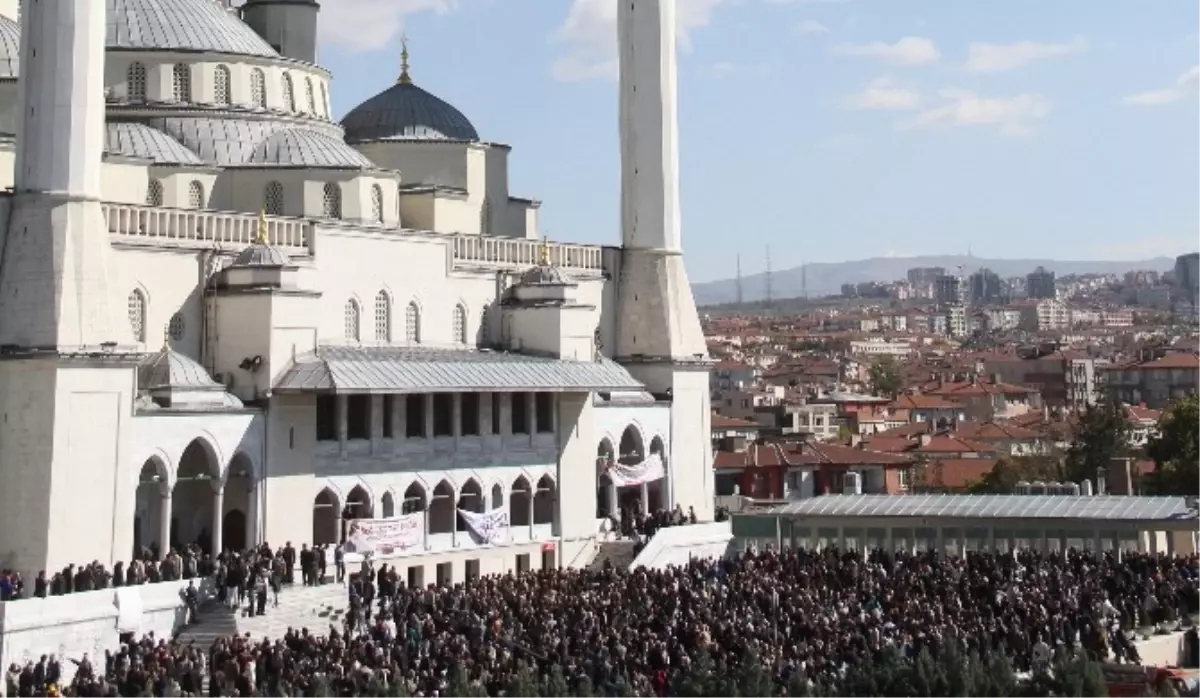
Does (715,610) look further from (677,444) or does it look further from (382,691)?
(677,444)

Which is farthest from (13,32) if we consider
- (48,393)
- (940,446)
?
(940,446)

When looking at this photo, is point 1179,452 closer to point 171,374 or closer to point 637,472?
point 637,472

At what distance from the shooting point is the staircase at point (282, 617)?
101 feet

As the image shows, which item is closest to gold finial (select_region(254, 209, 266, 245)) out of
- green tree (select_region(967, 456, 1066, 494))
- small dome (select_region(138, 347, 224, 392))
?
small dome (select_region(138, 347, 224, 392))

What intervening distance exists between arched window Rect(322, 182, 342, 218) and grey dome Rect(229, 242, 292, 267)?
→ 16.4ft

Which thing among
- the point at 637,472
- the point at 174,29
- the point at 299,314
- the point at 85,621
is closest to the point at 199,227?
the point at 299,314

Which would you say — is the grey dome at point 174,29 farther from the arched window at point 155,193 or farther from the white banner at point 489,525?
the white banner at point 489,525

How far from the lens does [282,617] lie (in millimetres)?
31688

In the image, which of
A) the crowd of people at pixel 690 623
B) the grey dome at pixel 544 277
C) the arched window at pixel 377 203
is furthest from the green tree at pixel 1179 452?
the arched window at pixel 377 203

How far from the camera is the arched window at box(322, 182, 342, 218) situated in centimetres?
4206

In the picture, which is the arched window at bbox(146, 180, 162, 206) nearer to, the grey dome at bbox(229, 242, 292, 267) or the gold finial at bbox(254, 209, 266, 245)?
the gold finial at bbox(254, 209, 266, 245)

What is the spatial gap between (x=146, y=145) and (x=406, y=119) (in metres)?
9.61

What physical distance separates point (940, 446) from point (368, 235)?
44.1m

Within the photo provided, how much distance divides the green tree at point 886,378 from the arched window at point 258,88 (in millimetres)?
90286
